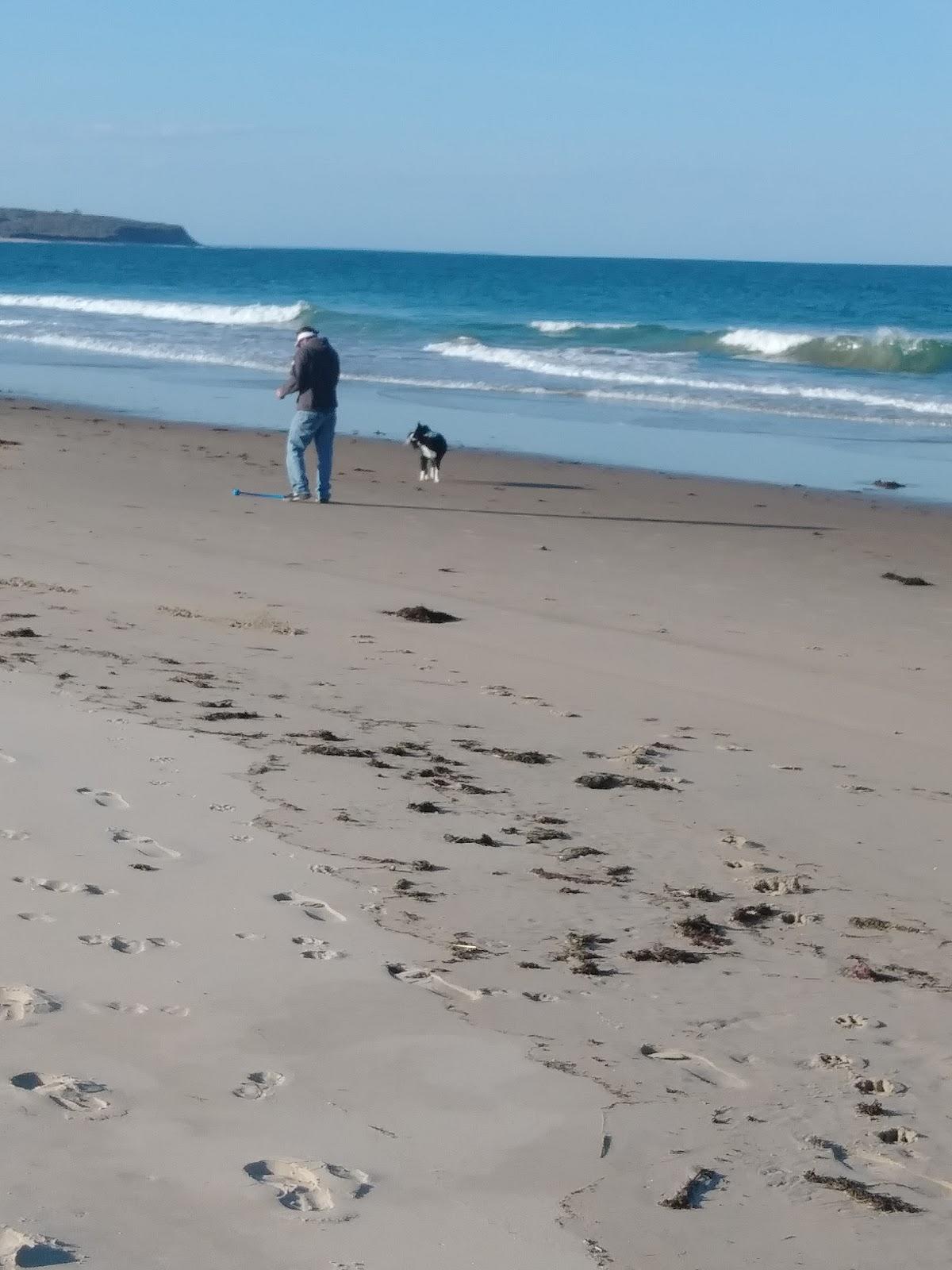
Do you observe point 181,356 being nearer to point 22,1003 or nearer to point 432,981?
point 432,981

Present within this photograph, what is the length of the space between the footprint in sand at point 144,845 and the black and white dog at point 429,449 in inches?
378

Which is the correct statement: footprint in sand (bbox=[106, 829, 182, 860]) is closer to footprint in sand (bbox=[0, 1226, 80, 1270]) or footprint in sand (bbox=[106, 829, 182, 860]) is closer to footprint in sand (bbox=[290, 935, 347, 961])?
footprint in sand (bbox=[290, 935, 347, 961])

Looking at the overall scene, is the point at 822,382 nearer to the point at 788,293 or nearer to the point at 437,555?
the point at 437,555

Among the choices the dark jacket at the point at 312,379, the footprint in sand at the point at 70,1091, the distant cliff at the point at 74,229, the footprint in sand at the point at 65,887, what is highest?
the distant cliff at the point at 74,229

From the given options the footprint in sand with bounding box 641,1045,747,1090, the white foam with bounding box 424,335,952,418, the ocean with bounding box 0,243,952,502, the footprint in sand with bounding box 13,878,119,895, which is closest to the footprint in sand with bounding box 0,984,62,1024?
the footprint in sand with bounding box 13,878,119,895

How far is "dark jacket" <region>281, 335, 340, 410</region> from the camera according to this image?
1212 cm

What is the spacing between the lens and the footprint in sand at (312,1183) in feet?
8.16

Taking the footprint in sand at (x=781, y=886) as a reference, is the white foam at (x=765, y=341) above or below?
above

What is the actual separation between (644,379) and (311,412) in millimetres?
15883

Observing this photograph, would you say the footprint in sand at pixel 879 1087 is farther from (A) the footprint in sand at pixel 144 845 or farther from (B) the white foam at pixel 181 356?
(B) the white foam at pixel 181 356

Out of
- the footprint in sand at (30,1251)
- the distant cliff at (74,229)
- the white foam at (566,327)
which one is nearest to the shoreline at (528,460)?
the footprint in sand at (30,1251)

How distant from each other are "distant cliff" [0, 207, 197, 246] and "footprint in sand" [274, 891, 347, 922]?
181814 millimetres

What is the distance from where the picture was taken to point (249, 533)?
10406 mm

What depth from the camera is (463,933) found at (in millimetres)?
3771
